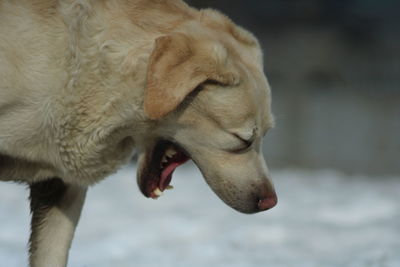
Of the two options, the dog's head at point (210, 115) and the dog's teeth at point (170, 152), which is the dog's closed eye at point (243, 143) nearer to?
the dog's head at point (210, 115)

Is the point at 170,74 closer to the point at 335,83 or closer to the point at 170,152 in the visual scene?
the point at 170,152

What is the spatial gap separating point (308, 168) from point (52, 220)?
16.3 feet

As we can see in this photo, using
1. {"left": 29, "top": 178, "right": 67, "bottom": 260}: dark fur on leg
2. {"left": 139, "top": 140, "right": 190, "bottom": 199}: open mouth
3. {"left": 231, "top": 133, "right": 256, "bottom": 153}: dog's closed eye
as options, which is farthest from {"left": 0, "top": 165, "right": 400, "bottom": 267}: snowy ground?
{"left": 231, "top": 133, "right": 256, "bottom": 153}: dog's closed eye

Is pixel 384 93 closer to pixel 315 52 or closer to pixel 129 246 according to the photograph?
pixel 315 52

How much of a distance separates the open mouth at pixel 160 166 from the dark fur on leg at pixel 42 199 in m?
0.46

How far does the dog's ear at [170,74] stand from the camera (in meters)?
3.27

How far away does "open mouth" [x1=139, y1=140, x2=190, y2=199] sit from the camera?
3.61 m

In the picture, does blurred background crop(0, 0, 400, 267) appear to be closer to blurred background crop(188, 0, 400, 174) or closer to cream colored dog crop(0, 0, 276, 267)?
blurred background crop(188, 0, 400, 174)

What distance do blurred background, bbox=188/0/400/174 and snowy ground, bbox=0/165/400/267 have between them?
50cm

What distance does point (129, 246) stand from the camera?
5.56 m

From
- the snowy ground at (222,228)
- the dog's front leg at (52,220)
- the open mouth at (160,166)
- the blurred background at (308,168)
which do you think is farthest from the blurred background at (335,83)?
the open mouth at (160,166)

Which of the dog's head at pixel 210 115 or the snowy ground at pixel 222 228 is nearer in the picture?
the dog's head at pixel 210 115

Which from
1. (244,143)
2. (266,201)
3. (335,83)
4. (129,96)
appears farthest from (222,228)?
(335,83)

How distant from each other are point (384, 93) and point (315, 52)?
815 mm
